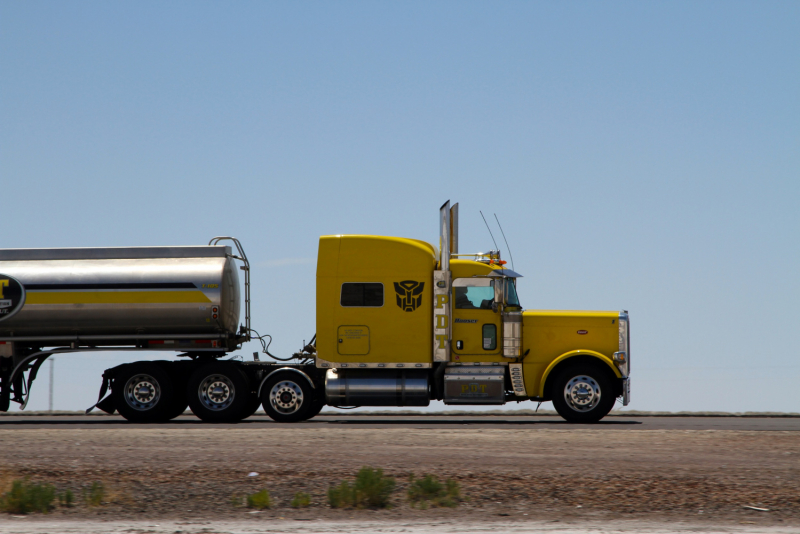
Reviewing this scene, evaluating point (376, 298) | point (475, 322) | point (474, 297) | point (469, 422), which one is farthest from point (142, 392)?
point (474, 297)

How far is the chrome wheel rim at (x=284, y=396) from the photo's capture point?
20844 millimetres

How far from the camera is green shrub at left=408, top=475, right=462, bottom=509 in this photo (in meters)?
11.3

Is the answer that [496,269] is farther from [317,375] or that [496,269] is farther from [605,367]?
[317,375]

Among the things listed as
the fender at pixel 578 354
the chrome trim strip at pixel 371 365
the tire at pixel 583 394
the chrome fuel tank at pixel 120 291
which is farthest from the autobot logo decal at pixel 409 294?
the chrome fuel tank at pixel 120 291

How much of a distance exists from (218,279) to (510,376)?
22.8 feet

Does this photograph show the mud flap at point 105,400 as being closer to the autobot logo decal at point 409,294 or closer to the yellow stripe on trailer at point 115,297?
the yellow stripe on trailer at point 115,297

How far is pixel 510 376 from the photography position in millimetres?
20266

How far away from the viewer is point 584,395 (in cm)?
1988

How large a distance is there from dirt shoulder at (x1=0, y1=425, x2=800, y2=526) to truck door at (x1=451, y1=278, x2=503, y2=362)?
350cm

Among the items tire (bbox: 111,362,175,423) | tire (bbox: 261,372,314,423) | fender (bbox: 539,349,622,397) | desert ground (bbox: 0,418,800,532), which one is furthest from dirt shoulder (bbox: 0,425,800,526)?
tire (bbox: 111,362,175,423)

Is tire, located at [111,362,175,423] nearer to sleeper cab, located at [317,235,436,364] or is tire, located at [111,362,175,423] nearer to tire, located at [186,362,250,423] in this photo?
tire, located at [186,362,250,423]

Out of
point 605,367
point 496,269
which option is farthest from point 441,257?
point 605,367

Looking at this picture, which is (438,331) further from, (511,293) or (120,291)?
(120,291)

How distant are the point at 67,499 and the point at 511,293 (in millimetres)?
11188
